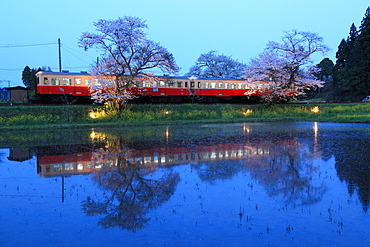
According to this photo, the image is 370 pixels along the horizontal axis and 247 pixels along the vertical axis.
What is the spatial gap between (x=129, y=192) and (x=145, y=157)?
3.50 m

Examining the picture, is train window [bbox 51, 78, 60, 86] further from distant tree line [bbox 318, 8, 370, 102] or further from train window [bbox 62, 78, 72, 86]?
distant tree line [bbox 318, 8, 370, 102]

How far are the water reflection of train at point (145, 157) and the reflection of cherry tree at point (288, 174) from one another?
659 millimetres

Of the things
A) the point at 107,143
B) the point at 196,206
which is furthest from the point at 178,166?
the point at 107,143

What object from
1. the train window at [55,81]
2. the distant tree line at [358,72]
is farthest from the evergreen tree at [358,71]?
the train window at [55,81]

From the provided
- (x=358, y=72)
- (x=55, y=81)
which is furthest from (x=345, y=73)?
(x=55, y=81)

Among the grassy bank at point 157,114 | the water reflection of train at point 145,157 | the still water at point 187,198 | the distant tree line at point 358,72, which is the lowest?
the still water at point 187,198

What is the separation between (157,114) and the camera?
24.5 meters

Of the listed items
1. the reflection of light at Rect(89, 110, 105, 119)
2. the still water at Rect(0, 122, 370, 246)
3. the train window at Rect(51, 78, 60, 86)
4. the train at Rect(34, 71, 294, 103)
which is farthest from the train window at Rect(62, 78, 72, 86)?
the still water at Rect(0, 122, 370, 246)

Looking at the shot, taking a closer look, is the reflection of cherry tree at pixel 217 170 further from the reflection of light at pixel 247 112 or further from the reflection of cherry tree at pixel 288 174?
the reflection of light at pixel 247 112

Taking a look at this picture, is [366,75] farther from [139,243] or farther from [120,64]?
[139,243]

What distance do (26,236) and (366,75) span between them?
161ft

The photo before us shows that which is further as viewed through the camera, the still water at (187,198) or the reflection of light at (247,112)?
the reflection of light at (247,112)

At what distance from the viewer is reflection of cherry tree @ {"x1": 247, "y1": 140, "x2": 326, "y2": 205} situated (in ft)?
18.5

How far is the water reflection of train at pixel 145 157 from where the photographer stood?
8.10m
